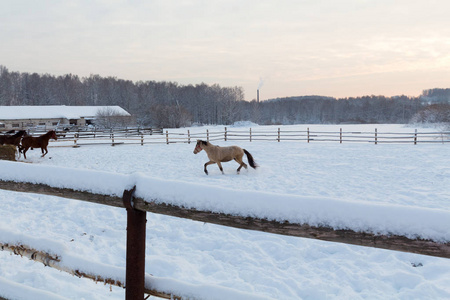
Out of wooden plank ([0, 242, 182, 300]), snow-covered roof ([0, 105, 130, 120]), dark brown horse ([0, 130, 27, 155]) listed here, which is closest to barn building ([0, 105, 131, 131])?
snow-covered roof ([0, 105, 130, 120])

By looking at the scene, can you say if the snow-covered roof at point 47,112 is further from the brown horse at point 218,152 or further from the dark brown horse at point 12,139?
the brown horse at point 218,152

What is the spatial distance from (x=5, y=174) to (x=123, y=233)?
10.5ft

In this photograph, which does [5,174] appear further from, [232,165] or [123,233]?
[232,165]

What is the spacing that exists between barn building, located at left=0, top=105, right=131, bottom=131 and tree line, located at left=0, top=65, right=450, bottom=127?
36.0 feet

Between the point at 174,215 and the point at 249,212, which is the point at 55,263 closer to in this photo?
the point at 174,215

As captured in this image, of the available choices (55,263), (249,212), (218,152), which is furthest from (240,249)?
(218,152)

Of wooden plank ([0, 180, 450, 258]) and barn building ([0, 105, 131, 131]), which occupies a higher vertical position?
barn building ([0, 105, 131, 131])

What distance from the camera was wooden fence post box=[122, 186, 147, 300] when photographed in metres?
1.33

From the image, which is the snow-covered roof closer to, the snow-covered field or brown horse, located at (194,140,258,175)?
brown horse, located at (194,140,258,175)

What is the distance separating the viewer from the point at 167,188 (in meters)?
1.28

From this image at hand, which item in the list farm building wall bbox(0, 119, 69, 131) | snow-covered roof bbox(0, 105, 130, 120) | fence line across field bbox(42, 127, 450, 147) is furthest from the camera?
snow-covered roof bbox(0, 105, 130, 120)

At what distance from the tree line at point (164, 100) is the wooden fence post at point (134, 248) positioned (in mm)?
51993

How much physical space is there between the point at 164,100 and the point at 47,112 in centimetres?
4412

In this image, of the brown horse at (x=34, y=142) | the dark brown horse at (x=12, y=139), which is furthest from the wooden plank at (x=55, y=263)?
Result: the dark brown horse at (x=12, y=139)
